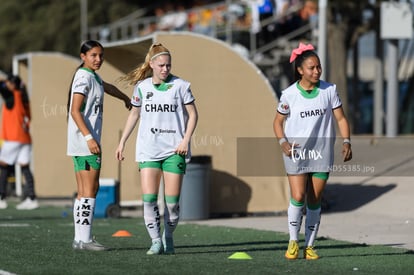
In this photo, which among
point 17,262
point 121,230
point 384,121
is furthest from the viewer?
point 384,121

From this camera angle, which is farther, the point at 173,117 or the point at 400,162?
the point at 400,162

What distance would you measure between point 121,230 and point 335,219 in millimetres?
3523

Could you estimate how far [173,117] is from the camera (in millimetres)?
10789

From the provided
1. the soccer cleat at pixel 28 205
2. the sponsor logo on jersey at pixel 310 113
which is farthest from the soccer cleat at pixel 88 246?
the soccer cleat at pixel 28 205

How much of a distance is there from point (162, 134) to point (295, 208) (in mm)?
1424

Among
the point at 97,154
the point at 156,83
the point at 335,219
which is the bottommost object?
the point at 335,219

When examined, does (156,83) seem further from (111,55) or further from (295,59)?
(111,55)

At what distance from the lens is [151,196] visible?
10789 millimetres

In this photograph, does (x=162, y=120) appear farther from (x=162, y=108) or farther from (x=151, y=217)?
(x=151, y=217)

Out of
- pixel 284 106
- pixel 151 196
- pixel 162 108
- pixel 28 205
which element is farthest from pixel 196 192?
pixel 284 106

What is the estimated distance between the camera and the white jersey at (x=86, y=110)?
11.1 metres

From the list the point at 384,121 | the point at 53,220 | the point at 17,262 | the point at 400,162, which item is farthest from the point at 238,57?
the point at 384,121

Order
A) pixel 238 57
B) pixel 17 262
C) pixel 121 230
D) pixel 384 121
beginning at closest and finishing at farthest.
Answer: pixel 17 262 → pixel 121 230 → pixel 238 57 → pixel 384 121

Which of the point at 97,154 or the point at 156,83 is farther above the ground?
the point at 156,83
